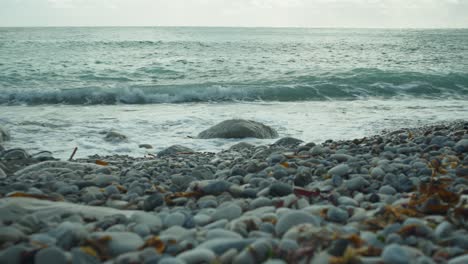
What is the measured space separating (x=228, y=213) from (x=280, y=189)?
1.92 ft

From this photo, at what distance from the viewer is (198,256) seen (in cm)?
162

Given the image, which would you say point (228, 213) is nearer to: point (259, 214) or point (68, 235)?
point (259, 214)

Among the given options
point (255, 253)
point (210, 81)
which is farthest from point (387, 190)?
point (210, 81)

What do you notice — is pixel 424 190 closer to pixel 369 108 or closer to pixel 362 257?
pixel 362 257

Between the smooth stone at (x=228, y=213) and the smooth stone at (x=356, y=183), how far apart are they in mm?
896

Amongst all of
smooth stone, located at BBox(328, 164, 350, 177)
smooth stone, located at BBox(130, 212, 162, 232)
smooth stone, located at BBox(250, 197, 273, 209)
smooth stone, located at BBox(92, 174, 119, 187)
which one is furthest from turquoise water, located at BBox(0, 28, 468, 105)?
smooth stone, located at BBox(130, 212, 162, 232)

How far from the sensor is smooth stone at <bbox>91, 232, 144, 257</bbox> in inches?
70.2

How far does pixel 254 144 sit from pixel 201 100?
6.25m

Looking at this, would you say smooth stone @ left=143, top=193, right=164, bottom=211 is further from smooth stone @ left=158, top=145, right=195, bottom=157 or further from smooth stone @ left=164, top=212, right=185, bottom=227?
smooth stone @ left=158, top=145, right=195, bottom=157

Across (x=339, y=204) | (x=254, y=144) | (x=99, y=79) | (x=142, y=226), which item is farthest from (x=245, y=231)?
(x=99, y=79)

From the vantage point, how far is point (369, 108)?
10.8 metres

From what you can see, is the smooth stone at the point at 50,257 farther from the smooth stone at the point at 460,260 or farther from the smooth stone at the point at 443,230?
the smooth stone at the point at 443,230

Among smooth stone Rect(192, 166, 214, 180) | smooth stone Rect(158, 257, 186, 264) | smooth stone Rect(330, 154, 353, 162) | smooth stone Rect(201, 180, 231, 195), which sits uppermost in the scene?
smooth stone Rect(158, 257, 186, 264)

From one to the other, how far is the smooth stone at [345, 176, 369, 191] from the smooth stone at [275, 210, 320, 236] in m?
0.84
